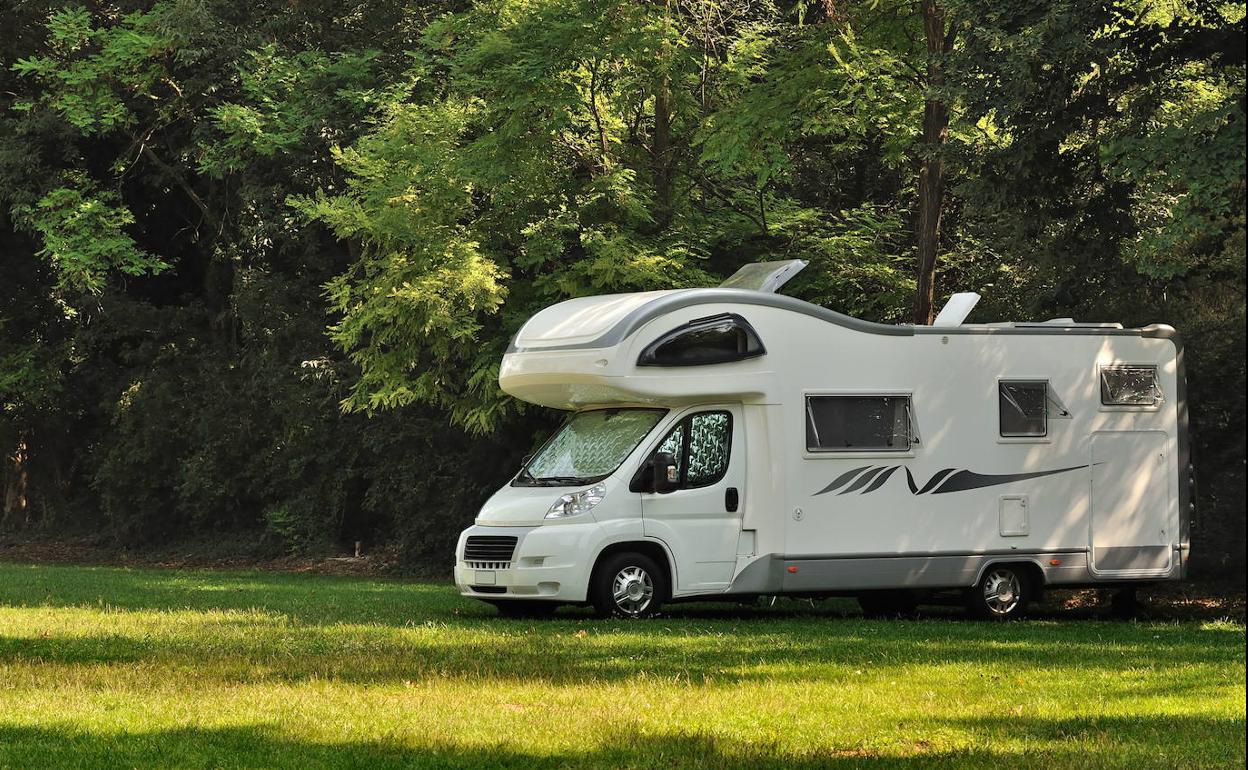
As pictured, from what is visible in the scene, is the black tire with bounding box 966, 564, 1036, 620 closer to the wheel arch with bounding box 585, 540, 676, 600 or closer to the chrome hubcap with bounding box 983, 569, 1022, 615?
the chrome hubcap with bounding box 983, 569, 1022, 615

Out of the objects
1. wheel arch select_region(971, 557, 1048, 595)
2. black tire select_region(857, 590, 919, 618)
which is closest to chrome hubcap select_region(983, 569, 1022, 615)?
wheel arch select_region(971, 557, 1048, 595)

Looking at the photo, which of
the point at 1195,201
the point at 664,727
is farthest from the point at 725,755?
the point at 1195,201

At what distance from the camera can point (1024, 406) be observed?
683 inches

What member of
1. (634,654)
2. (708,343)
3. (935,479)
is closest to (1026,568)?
(935,479)

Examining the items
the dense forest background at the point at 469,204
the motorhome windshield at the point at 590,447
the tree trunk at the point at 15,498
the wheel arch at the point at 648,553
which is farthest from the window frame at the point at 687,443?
the tree trunk at the point at 15,498

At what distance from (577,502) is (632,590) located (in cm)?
106

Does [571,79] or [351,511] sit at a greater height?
[571,79]

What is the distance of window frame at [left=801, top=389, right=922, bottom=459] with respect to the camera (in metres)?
16.7

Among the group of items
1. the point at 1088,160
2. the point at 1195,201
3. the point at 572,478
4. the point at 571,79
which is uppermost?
the point at 571,79

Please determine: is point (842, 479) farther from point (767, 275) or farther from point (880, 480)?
point (767, 275)

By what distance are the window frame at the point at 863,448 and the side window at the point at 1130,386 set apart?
85.6 inches

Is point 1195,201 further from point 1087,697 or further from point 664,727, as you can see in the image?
point 664,727

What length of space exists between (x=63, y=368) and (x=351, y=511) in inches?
333

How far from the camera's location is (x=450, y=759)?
8453 millimetres
